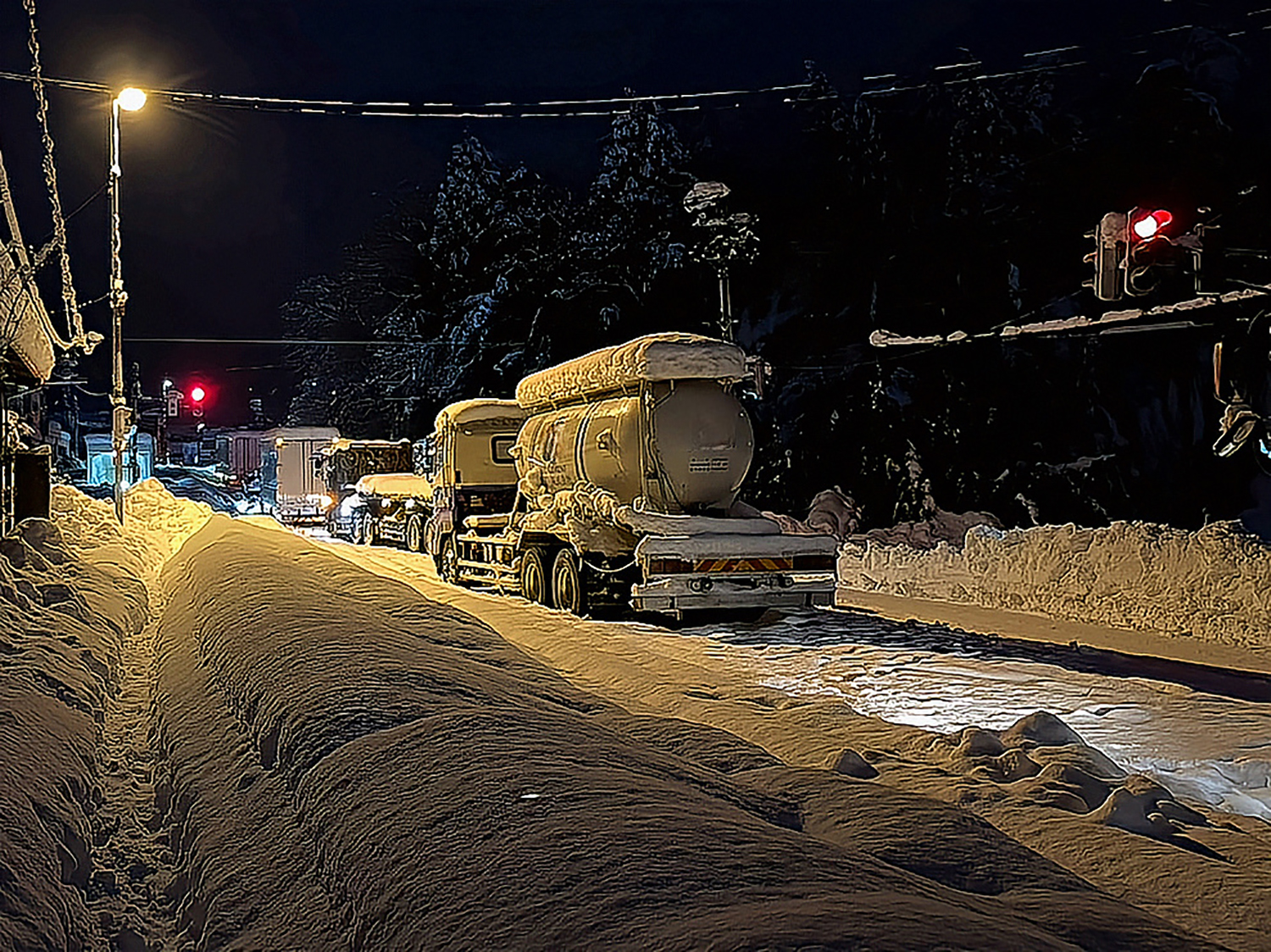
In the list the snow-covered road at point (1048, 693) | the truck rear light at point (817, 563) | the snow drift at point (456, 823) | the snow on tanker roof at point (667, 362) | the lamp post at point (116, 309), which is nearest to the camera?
the snow drift at point (456, 823)

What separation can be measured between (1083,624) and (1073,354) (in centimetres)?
1779

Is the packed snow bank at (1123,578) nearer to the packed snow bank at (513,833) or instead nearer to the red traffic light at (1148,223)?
the red traffic light at (1148,223)

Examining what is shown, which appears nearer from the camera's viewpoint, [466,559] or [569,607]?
[569,607]

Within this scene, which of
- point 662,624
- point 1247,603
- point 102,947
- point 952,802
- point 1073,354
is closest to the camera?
point 102,947

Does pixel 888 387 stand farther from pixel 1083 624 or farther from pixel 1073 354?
pixel 1083 624

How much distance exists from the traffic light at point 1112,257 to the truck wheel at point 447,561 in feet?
37.3

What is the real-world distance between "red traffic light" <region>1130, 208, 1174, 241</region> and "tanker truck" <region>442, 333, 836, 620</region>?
5.11 metres

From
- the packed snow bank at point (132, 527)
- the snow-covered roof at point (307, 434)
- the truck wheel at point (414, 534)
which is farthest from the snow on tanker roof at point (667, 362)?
the snow-covered roof at point (307, 434)

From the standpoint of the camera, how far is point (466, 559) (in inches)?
801

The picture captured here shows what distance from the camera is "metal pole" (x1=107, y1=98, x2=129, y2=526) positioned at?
85.5 feet

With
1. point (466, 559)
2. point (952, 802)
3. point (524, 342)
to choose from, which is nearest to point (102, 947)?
point (952, 802)

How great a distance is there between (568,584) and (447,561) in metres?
6.17

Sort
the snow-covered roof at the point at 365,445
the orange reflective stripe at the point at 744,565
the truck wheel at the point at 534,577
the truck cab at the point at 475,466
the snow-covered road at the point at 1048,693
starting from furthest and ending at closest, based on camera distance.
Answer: the snow-covered roof at the point at 365,445
the truck cab at the point at 475,466
the truck wheel at the point at 534,577
the orange reflective stripe at the point at 744,565
the snow-covered road at the point at 1048,693

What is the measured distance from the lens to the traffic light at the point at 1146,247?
14633mm
